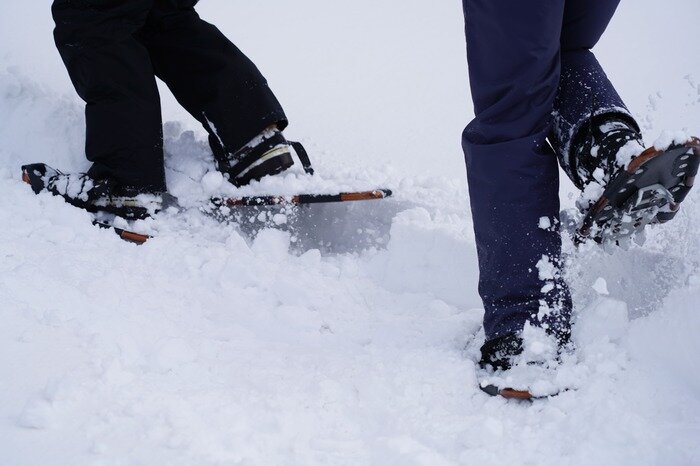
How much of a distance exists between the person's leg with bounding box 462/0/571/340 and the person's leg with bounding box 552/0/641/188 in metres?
0.04

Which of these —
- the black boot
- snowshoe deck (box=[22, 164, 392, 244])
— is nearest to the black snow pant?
snowshoe deck (box=[22, 164, 392, 244])

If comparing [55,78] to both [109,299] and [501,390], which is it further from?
[501,390]

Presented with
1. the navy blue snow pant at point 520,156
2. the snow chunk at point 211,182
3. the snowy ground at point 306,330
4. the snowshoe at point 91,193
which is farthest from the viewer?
the snow chunk at point 211,182

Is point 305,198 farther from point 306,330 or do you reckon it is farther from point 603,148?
point 603,148

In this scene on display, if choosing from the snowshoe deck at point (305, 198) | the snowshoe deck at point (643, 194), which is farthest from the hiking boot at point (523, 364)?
the snowshoe deck at point (305, 198)

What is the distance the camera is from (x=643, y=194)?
3.25 feet

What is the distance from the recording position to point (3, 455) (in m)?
0.75

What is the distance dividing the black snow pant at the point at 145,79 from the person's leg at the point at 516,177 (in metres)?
0.81

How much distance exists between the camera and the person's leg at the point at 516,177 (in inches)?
43.1

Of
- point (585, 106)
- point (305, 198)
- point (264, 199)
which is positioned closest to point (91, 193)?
point (264, 199)

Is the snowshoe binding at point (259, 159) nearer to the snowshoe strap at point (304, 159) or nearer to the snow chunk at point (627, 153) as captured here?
the snowshoe strap at point (304, 159)

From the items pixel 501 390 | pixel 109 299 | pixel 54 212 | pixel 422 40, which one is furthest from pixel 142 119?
pixel 422 40

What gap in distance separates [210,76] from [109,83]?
0.29m

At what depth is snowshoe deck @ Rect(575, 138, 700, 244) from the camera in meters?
0.94
